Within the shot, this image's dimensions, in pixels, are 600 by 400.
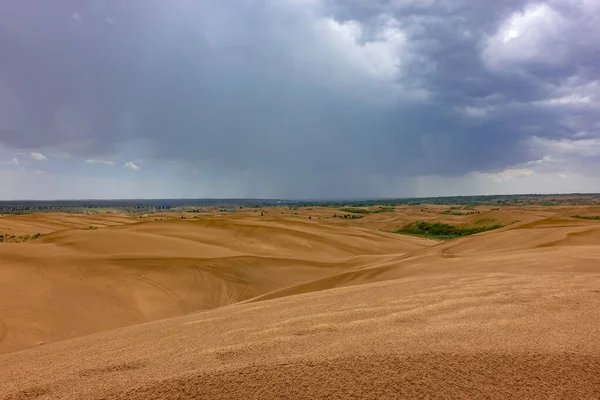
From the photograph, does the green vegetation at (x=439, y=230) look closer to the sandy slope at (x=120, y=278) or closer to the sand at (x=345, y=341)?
the sandy slope at (x=120, y=278)

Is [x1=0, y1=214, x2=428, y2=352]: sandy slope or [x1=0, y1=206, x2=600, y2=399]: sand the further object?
[x1=0, y1=214, x2=428, y2=352]: sandy slope

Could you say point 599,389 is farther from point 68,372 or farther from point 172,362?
point 68,372

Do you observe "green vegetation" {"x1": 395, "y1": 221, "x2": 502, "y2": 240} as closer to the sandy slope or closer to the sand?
the sandy slope

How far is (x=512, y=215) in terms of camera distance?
42.3 m

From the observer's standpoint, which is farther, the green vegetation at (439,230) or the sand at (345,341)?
the green vegetation at (439,230)

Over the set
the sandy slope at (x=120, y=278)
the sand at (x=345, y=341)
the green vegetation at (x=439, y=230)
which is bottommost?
the green vegetation at (x=439, y=230)

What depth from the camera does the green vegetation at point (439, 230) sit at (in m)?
40.2

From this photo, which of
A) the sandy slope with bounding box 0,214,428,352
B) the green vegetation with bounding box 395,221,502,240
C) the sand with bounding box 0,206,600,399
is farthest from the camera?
the green vegetation with bounding box 395,221,502,240

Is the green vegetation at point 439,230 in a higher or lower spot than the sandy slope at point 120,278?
lower

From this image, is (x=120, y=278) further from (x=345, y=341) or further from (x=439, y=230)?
(x=439, y=230)

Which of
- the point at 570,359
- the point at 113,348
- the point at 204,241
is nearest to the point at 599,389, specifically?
the point at 570,359

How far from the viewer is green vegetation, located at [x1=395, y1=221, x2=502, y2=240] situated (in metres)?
40.2

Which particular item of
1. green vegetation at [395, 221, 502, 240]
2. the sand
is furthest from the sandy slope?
green vegetation at [395, 221, 502, 240]

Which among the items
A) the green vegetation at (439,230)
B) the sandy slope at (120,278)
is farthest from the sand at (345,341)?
the green vegetation at (439,230)
